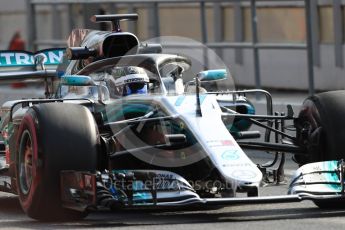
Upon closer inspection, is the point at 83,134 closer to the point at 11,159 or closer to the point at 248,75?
the point at 11,159

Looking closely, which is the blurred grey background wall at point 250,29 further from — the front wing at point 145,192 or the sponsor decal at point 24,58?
the front wing at point 145,192

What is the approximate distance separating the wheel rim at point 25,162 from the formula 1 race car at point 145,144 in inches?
0.4

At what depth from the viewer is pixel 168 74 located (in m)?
11.7

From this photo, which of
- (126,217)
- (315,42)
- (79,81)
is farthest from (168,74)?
(315,42)

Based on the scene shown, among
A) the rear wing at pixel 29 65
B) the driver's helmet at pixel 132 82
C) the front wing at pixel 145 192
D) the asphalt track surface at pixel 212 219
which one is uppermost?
the rear wing at pixel 29 65

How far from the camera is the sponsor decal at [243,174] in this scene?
9.56 m

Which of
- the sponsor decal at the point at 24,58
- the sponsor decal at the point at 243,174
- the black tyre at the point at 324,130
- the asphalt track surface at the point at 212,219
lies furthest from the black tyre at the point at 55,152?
the sponsor decal at the point at 24,58

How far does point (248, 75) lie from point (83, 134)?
43.3ft

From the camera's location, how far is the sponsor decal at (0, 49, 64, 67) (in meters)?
13.9

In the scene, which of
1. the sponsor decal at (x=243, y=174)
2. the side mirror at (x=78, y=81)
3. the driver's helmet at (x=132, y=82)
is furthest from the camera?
the driver's helmet at (x=132, y=82)

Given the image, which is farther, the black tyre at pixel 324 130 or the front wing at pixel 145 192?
the black tyre at pixel 324 130

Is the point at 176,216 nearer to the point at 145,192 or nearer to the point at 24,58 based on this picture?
the point at 145,192
